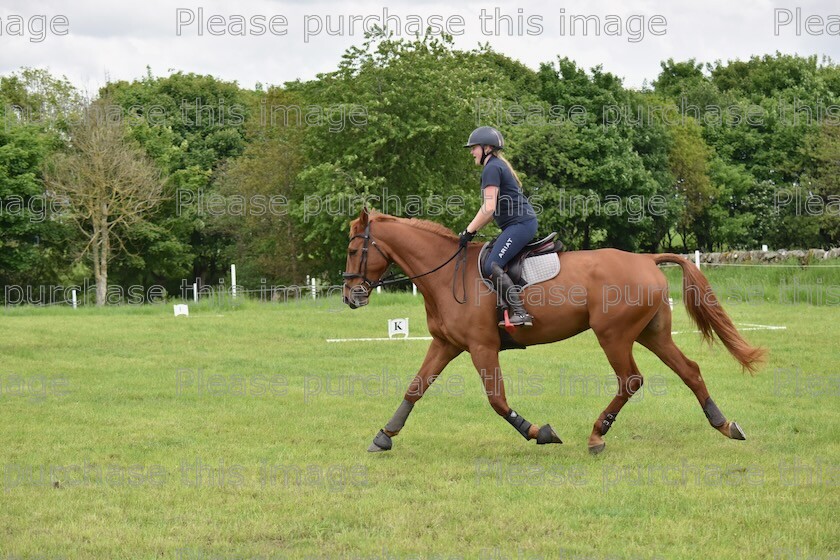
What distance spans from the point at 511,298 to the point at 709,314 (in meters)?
2.05

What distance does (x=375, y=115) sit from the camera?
1491 inches

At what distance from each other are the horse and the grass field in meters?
0.47

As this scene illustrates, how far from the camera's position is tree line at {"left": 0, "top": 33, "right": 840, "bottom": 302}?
3969 centimetres

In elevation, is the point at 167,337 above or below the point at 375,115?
below

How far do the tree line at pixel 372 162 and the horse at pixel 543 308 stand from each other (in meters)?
26.8

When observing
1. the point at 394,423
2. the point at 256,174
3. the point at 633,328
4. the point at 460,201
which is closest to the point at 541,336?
the point at 633,328

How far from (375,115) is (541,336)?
2995cm

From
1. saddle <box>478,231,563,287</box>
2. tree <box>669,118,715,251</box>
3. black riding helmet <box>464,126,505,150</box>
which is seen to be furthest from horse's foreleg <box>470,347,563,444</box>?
tree <box>669,118,715,251</box>

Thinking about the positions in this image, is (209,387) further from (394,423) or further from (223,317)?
(223,317)

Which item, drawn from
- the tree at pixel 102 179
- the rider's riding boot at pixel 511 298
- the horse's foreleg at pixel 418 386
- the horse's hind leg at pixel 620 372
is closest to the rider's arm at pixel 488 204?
the rider's riding boot at pixel 511 298

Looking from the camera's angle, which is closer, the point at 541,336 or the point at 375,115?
the point at 541,336

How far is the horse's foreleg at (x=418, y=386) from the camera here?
8750 millimetres

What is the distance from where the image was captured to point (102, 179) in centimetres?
4278

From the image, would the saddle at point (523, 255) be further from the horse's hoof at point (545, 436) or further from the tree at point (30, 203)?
the tree at point (30, 203)
